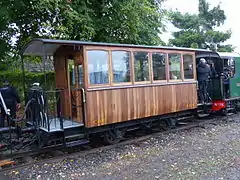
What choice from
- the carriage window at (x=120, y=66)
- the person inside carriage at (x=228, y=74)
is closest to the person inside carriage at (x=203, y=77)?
the person inside carriage at (x=228, y=74)

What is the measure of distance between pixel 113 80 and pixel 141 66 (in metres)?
1.18

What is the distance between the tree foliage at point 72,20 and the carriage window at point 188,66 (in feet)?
10.9

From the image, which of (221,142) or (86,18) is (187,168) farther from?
(86,18)

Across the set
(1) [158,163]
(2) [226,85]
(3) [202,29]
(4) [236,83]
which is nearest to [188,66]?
(2) [226,85]

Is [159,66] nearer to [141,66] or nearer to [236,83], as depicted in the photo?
[141,66]

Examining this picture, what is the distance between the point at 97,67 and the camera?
736 centimetres

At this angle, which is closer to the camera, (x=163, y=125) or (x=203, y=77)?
(x=163, y=125)

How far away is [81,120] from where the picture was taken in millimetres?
7402

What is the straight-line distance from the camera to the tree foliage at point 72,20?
1049 cm

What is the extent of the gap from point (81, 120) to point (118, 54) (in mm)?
2045

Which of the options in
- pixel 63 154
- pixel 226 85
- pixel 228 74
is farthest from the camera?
pixel 226 85

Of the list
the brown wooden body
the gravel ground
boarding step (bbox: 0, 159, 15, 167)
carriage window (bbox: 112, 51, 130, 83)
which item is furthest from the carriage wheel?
boarding step (bbox: 0, 159, 15, 167)

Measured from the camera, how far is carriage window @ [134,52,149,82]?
8.23 meters

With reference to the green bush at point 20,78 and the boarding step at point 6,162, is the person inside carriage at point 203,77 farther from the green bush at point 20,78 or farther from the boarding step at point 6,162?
the boarding step at point 6,162
